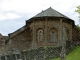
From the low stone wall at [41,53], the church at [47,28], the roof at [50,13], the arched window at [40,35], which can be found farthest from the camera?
the arched window at [40,35]

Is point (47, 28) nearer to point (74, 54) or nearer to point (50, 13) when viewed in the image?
point (50, 13)

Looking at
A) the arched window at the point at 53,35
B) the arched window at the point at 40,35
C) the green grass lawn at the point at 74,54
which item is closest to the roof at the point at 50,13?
the arched window at the point at 53,35

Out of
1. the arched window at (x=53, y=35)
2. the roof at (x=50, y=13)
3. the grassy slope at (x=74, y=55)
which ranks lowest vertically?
the grassy slope at (x=74, y=55)

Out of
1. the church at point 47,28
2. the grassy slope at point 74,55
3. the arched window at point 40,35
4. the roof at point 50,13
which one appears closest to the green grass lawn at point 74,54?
the grassy slope at point 74,55

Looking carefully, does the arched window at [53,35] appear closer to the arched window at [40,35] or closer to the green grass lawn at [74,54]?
the arched window at [40,35]

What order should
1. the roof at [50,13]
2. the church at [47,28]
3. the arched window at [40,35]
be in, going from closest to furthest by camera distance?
the church at [47,28]
the roof at [50,13]
the arched window at [40,35]

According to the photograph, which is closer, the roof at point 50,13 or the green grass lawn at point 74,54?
the green grass lawn at point 74,54

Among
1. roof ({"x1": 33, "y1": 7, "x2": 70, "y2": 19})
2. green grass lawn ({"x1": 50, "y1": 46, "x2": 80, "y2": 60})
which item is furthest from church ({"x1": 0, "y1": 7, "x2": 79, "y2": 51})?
green grass lawn ({"x1": 50, "y1": 46, "x2": 80, "y2": 60})

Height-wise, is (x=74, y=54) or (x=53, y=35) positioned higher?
(x=53, y=35)

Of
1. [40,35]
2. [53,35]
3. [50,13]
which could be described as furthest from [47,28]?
[50,13]

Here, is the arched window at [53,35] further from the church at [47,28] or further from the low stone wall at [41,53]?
the low stone wall at [41,53]

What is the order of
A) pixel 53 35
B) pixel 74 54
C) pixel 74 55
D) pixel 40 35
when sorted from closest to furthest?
pixel 74 55
pixel 74 54
pixel 53 35
pixel 40 35

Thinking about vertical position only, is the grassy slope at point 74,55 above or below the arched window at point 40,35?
below

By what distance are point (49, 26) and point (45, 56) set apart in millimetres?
10346
